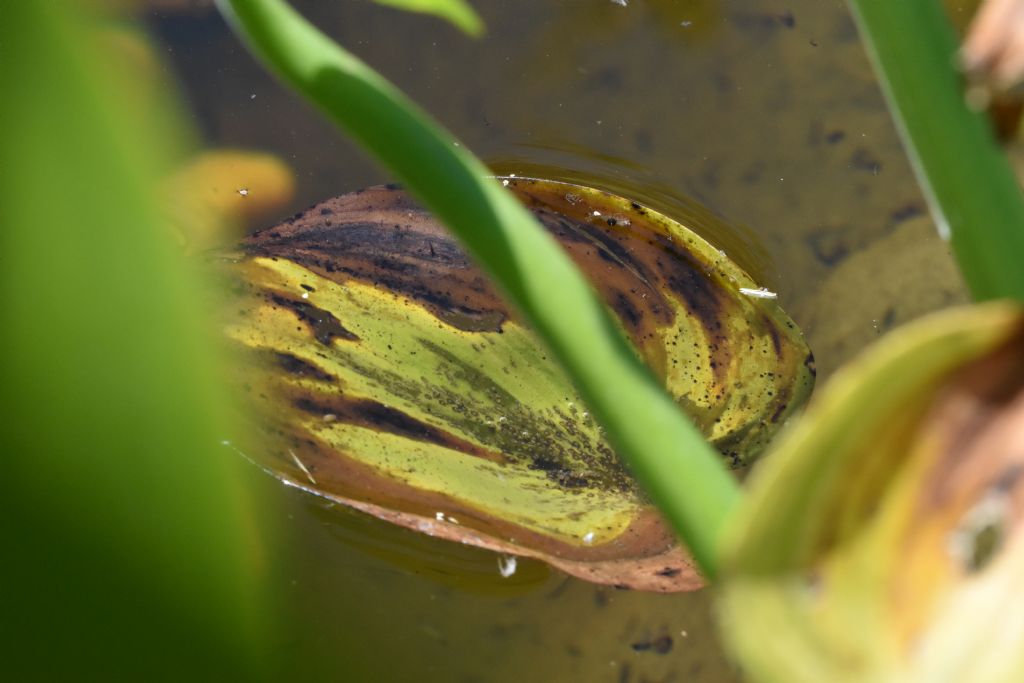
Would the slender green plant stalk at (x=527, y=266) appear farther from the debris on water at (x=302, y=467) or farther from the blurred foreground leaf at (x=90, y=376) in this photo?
the debris on water at (x=302, y=467)

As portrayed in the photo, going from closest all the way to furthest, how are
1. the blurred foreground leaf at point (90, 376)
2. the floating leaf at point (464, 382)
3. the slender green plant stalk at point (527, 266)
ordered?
1. the blurred foreground leaf at point (90, 376)
2. the slender green plant stalk at point (527, 266)
3. the floating leaf at point (464, 382)

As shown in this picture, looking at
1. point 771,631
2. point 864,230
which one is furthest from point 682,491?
point 864,230

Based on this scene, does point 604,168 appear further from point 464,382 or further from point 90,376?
point 90,376

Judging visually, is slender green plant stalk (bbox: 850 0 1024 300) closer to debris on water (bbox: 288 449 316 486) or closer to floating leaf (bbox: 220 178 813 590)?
floating leaf (bbox: 220 178 813 590)

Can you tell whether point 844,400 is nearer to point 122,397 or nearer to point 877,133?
point 122,397

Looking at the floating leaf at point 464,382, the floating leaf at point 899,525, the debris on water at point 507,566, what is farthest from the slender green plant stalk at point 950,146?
the debris on water at point 507,566

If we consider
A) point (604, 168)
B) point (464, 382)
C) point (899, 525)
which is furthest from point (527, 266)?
point (604, 168)
